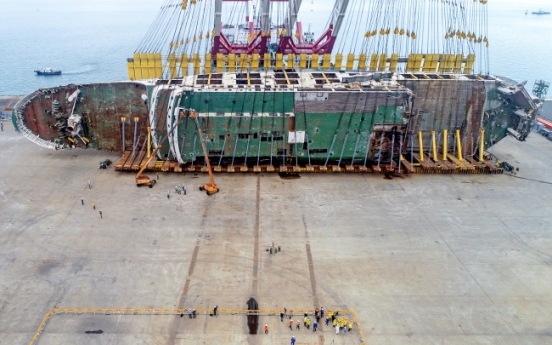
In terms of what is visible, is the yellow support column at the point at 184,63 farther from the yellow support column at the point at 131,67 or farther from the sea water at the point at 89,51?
the sea water at the point at 89,51

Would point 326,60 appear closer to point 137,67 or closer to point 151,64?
point 151,64

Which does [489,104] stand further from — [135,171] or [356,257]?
[135,171]

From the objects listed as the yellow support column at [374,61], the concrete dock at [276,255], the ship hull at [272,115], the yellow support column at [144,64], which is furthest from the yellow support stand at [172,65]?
the yellow support column at [374,61]

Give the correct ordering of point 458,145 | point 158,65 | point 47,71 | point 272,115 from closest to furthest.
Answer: point 272,115 → point 458,145 → point 158,65 → point 47,71

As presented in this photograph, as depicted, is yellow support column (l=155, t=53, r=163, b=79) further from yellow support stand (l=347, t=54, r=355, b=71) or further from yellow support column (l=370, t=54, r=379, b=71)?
yellow support column (l=370, t=54, r=379, b=71)

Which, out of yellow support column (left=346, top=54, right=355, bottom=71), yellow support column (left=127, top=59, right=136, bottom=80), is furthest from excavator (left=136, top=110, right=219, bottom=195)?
yellow support column (left=346, top=54, right=355, bottom=71)

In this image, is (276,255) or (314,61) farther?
(314,61)

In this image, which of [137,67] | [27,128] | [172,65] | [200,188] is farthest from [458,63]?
[27,128]

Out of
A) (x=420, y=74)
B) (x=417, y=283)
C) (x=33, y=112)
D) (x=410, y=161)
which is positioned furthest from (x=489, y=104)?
(x=33, y=112)
